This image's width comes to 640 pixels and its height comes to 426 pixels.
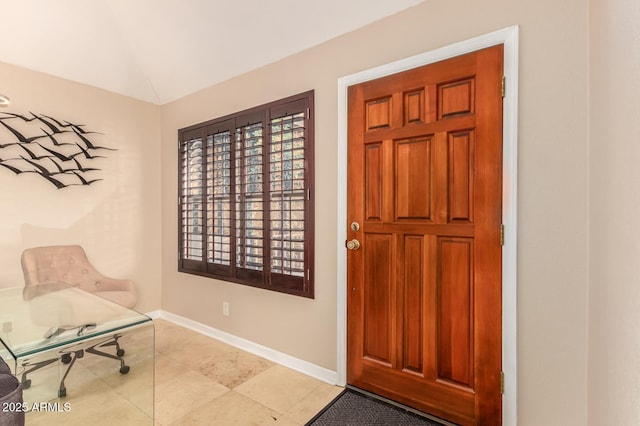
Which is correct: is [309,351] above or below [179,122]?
below

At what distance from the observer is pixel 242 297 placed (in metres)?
2.92

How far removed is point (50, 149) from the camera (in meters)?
2.94

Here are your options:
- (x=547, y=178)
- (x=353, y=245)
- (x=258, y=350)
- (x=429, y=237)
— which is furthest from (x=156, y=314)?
(x=547, y=178)

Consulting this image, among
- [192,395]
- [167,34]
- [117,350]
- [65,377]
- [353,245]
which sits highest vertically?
[167,34]

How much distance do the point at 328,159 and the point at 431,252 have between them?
38.8 inches

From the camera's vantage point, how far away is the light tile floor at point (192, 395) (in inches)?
74.4

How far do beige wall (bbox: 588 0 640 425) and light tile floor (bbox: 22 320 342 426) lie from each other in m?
1.51

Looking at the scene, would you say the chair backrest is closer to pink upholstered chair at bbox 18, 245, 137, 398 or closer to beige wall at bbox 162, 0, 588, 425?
pink upholstered chair at bbox 18, 245, 137, 398

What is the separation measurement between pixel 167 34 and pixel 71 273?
2.33m

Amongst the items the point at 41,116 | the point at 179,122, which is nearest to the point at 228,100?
the point at 179,122

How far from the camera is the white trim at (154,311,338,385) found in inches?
92.5

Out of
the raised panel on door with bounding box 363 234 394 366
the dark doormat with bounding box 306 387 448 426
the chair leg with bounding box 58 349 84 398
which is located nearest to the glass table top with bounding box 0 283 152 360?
the chair leg with bounding box 58 349 84 398

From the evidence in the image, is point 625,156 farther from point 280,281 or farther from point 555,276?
point 280,281

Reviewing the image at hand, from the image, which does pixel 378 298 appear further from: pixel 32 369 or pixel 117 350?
pixel 32 369
